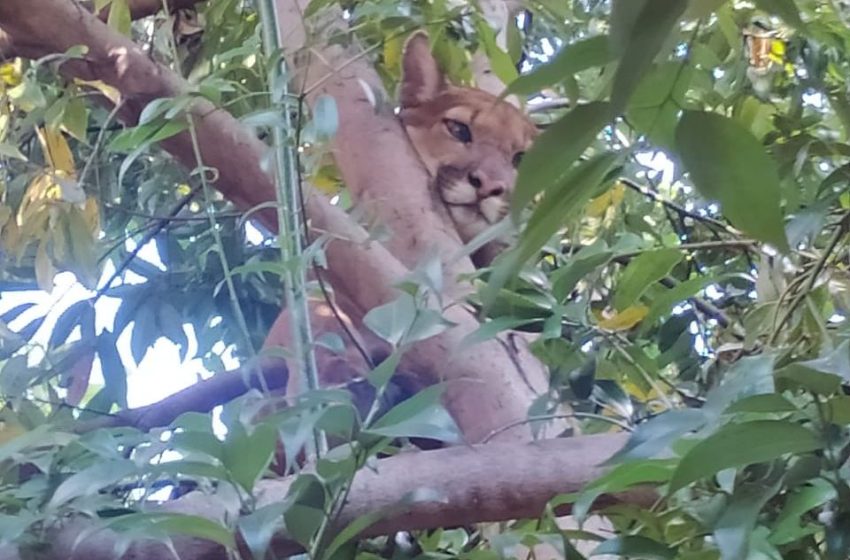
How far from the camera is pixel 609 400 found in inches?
27.6

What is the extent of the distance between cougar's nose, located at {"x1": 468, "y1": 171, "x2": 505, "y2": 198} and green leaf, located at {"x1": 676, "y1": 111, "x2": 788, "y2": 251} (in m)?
0.98

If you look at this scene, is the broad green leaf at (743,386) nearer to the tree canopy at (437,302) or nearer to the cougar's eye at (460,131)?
the tree canopy at (437,302)

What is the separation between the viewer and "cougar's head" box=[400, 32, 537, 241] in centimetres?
129

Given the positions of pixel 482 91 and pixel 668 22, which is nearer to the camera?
pixel 668 22

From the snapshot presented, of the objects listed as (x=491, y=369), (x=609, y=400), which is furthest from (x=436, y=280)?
(x=491, y=369)

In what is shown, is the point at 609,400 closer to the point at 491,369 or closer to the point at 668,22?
the point at 491,369

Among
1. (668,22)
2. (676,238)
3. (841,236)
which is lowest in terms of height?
(676,238)

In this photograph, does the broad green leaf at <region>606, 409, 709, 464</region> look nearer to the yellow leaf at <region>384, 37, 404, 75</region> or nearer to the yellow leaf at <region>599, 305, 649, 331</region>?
the yellow leaf at <region>599, 305, 649, 331</region>

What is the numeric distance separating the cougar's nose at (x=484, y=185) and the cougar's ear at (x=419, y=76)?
129 mm

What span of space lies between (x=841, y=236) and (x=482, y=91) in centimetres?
97

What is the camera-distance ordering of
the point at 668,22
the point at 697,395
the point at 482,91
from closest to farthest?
the point at 668,22 < the point at 697,395 < the point at 482,91

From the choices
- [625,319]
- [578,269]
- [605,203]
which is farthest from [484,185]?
[578,269]

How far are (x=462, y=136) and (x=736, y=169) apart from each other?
1.17m

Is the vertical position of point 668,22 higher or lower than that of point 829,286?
higher
